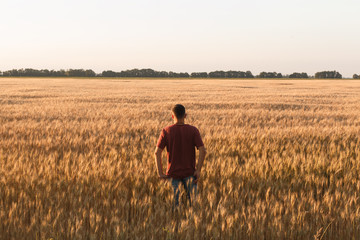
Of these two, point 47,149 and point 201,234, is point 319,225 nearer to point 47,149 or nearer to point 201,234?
point 201,234

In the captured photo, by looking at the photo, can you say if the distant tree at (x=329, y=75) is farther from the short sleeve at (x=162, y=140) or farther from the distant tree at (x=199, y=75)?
the short sleeve at (x=162, y=140)

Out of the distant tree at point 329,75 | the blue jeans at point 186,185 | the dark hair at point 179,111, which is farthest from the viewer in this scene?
the distant tree at point 329,75

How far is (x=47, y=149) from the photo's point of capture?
5988 mm

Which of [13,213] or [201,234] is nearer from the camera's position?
[201,234]

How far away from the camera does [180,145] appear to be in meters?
3.36

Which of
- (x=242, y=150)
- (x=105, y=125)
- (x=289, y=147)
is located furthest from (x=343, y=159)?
(x=105, y=125)

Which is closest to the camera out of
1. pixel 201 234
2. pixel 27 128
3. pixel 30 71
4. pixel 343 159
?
pixel 201 234

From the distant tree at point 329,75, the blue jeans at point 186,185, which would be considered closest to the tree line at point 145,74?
the distant tree at point 329,75

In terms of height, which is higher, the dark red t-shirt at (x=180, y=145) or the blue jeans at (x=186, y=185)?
the dark red t-shirt at (x=180, y=145)

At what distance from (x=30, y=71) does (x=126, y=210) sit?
4737 inches

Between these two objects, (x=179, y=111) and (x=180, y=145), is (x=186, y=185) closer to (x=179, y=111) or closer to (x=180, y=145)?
(x=180, y=145)

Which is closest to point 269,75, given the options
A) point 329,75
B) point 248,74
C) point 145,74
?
point 248,74

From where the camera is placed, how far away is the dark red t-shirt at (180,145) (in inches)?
132

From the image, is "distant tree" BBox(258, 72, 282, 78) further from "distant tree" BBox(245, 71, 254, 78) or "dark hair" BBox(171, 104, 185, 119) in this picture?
"dark hair" BBox(171, 104, 185, 119)
